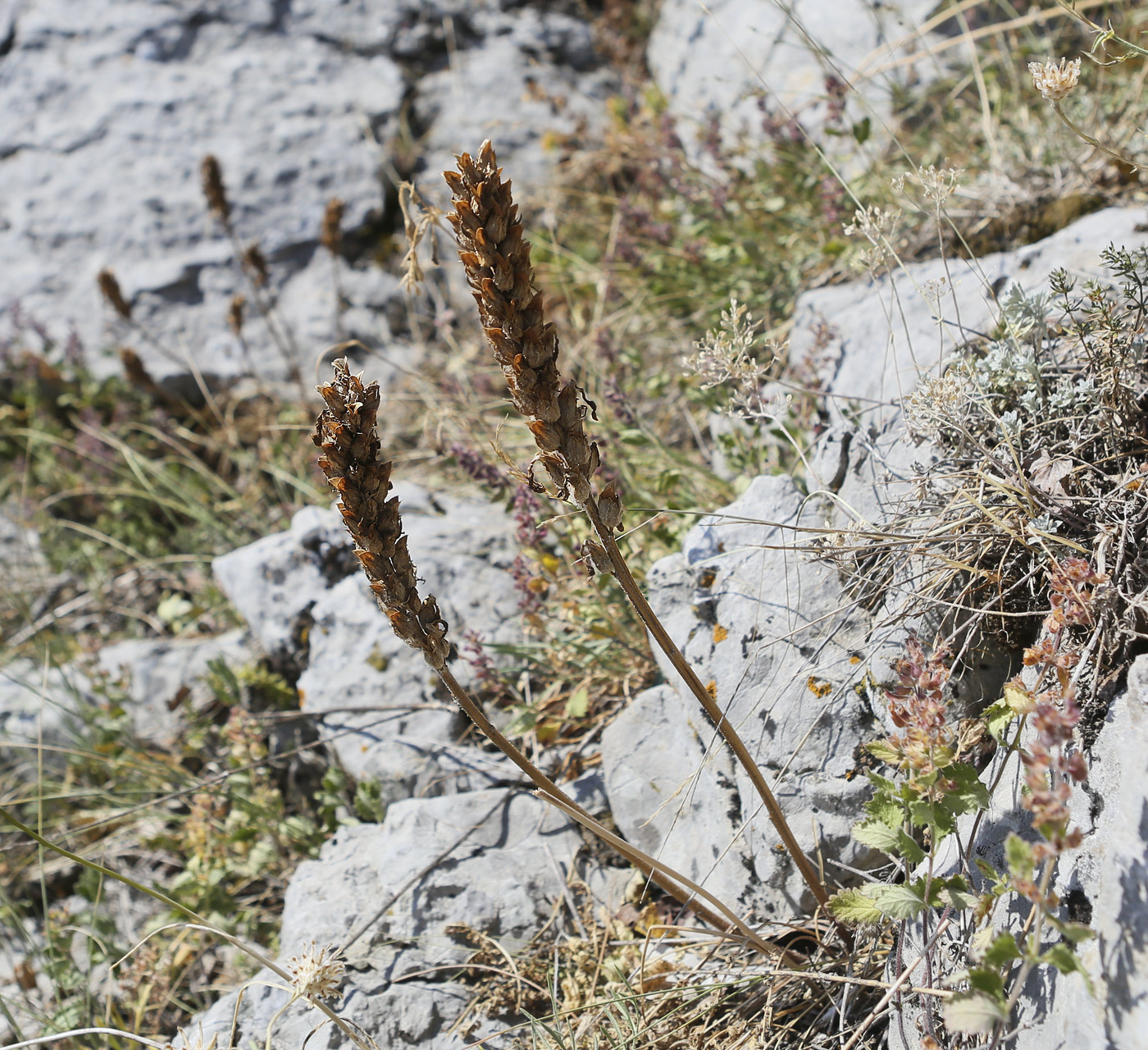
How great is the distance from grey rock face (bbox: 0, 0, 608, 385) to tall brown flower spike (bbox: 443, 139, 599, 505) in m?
3.98

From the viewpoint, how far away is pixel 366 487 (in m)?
1.44

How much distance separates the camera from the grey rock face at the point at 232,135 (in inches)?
213

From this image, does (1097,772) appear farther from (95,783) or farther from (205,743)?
(95,783)

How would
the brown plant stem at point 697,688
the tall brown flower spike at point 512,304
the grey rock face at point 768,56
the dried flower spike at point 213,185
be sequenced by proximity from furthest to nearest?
the dried flower spike at point 213,185, the grey rock face at point 768,56, the brown plant stem at point 697,688, the tall brown flower spike at point 512,304

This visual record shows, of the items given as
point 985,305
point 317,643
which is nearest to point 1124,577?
point 985,305

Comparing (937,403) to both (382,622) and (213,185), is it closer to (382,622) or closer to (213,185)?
Answer: (382,622)

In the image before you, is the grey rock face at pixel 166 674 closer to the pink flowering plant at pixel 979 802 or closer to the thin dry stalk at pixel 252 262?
the thin dry stalk at pixel 252 262

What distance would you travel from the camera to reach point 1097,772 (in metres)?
1.65

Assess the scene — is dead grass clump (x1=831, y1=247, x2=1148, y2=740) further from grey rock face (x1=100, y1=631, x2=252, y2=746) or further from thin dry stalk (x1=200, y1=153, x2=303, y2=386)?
thin dry stalk (x1=200, y1=153, x2=303, y2=386)

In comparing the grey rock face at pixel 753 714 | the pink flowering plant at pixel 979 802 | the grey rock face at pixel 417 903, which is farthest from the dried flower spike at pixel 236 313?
the pink flowering plant at pixel 979 802

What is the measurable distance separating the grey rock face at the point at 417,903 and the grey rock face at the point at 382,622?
0.71 ft

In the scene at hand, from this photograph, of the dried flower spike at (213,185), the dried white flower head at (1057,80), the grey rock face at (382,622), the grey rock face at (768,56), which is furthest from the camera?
the dried flower spike at (213,185)

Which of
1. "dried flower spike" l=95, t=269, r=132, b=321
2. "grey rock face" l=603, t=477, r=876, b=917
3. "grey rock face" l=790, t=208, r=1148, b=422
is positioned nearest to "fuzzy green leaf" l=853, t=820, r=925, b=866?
"grey rock face" l=603, t=477, r=876, b=917

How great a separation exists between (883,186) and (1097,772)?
8.45 feet
